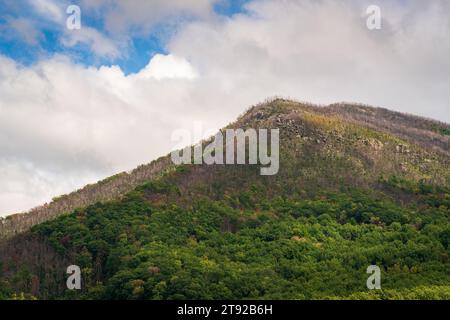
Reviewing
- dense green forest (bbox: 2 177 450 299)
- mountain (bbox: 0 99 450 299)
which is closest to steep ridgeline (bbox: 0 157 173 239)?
mountain (bbox: 0 99 450 299)

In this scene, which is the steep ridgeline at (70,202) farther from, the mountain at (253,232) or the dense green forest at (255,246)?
the dense green forest at (255,246)

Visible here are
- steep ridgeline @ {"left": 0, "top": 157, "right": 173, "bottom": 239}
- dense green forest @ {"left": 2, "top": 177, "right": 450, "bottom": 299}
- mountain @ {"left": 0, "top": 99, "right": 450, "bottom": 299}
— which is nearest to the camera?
dense green forest @ {"left": 2, "top": 177, "right": 450, "bottom": 299}

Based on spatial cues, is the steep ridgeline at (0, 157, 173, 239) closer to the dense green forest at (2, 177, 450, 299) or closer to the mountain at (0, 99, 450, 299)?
the mountain at (0, 99, 450, 299)

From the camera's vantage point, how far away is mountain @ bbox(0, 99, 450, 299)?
10538 centimetres

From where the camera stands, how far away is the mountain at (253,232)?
105 m

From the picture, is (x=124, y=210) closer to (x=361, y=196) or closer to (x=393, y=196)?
(x=361, y=196)

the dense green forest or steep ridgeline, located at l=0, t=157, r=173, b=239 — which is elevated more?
steep ridgeline, located at l=0, t=157, r=173, b=239

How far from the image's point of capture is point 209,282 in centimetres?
10450

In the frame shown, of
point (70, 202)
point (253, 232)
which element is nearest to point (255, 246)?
point (253, 232)

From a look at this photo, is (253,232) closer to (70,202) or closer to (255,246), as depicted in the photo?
(255,246)

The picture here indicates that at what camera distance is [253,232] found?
456ft

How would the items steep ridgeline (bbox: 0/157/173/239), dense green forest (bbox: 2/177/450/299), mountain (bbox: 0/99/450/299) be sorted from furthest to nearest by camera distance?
steep ridgeline (bbox: 0/157/173/239)
mountain (bbox: 0/99/450/299)
dense green forest (bbox: 2/177/450/299)

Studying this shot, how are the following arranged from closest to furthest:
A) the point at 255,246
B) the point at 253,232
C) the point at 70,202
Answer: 1. the point at 255,246
2. the point at 253,232
3. the point at 70,202
